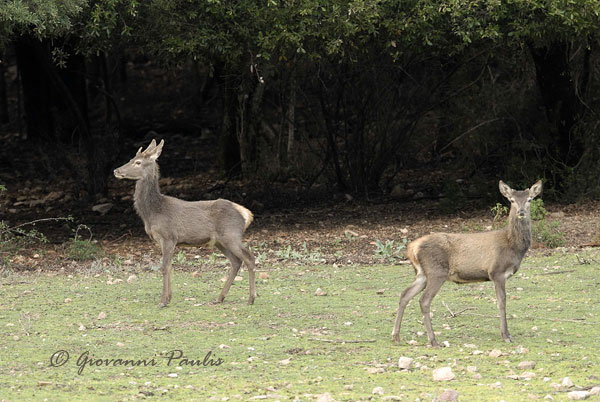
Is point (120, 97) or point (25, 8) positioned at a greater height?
point (25, 8)

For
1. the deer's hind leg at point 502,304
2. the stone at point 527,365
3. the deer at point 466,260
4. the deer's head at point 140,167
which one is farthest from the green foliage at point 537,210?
the stone at point 527,365

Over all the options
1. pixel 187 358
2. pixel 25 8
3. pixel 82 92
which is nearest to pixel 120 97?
pixel 82 92

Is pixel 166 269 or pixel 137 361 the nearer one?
pixel 137 361

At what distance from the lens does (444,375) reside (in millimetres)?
6363

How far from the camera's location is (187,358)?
7012mm

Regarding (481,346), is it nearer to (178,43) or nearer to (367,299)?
(367,299)

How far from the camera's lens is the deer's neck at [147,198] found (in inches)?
366

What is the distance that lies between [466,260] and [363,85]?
31.6 ft

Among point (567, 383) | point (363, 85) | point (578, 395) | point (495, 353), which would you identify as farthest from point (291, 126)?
point (578, 395)

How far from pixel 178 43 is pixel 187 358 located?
702 centimetres

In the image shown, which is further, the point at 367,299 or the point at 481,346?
the point at 367,299

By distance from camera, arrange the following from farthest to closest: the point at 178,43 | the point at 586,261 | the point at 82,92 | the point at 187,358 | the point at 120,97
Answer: the point at 120,97, the point at 82,92, the point at 178,43, the point at 586,261, the point at 187,358

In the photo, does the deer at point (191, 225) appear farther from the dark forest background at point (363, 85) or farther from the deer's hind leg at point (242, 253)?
the dark forest background at point (363, 85)

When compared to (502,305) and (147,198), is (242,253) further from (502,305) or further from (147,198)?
(502,305)
